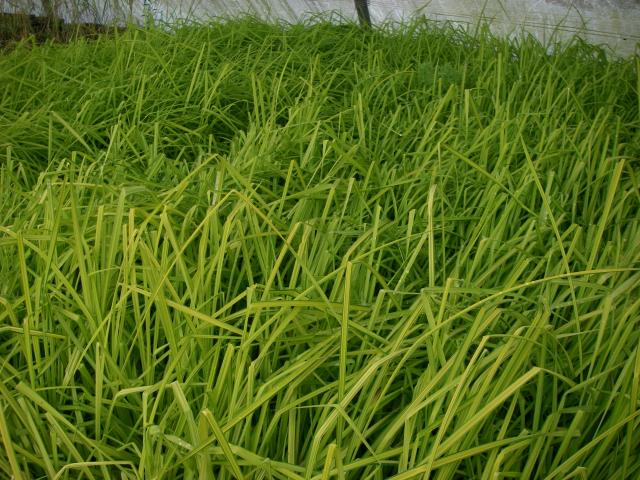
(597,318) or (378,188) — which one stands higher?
(378,188)

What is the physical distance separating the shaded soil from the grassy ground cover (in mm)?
1901

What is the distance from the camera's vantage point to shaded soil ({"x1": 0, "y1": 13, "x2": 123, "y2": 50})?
3.91m

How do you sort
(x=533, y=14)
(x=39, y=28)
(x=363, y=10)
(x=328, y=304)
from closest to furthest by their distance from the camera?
(x=328, y=304), (x=533, y=14), (x=363, y=10), (x=39, y=28)

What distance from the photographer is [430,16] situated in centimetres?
350

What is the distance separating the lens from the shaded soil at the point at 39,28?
391 centimetres

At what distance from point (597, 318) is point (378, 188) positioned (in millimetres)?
533

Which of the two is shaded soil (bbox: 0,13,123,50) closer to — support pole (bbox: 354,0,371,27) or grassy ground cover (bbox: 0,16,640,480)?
support pole (bbox: 354,0,371,27)

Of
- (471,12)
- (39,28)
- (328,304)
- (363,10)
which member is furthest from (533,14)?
(39,28)

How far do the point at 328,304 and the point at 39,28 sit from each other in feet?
11.8

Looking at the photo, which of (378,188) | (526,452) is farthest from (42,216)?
(526,452)

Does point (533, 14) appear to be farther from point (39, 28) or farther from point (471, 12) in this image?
point (39, 28)

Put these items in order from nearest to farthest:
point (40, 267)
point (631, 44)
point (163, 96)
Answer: point (40, 267)
point (163, 96)
point (631, 44)

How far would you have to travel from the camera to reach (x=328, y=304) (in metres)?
1.11

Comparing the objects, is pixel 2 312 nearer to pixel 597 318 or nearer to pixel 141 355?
pixel 141 355
